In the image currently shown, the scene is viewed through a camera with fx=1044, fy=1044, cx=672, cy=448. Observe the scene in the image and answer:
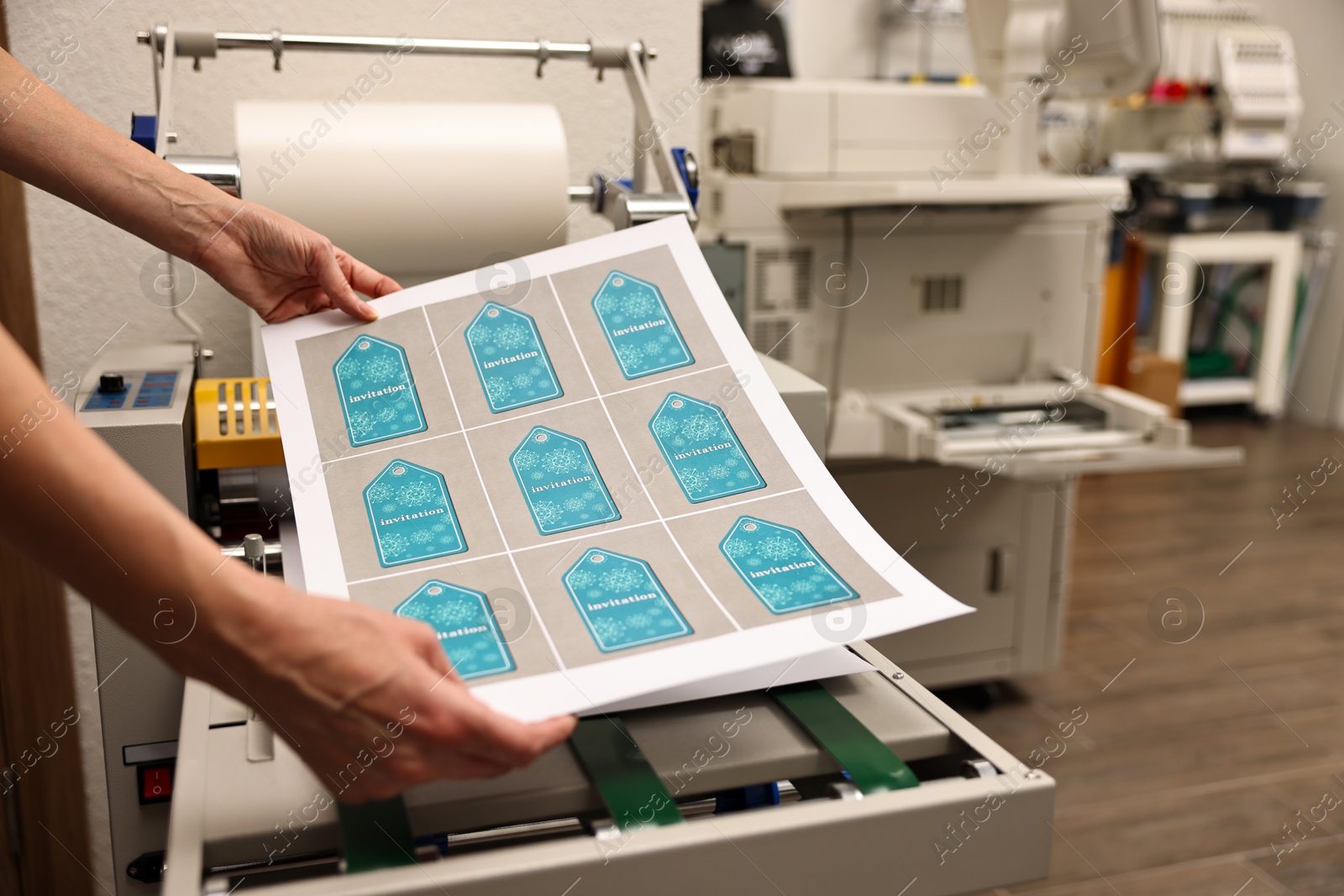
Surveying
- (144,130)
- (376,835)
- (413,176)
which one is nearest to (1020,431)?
(413,176)

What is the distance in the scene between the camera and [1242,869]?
1670 mm

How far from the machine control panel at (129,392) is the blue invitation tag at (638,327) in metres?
0.36

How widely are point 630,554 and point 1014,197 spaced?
141 centimetres

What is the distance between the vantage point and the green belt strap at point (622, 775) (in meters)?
0.54

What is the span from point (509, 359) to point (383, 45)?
499 mm

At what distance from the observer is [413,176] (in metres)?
1.03

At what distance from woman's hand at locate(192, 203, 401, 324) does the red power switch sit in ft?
1.18

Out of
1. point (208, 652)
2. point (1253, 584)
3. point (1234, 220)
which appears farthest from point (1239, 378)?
point (208, 652)

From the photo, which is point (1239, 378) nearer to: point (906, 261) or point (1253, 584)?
point (1253, 584)

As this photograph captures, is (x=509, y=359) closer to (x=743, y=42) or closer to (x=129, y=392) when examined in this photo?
(x=129, y=392)

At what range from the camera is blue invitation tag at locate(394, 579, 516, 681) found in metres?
0.56

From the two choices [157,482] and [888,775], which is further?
[157,482]

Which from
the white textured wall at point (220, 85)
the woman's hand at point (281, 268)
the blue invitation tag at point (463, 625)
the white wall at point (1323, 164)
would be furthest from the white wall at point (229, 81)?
the white wall at point (1323, 164)

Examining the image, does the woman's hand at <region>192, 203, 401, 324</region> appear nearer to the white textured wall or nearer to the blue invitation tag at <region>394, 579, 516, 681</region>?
the blue invitation tag at <region>394, 579, 516, 681</region>
